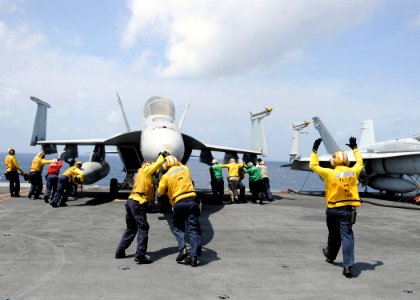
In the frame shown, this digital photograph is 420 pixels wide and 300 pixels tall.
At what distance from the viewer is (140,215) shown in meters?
5.98

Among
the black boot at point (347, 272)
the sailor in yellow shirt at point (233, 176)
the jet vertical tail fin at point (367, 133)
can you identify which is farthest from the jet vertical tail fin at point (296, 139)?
the black boot at point (347, 272)

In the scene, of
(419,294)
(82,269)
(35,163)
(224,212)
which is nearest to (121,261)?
(82,269)

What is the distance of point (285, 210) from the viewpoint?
1316cm

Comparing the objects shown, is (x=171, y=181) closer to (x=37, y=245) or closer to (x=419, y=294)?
(x=37, y=245)

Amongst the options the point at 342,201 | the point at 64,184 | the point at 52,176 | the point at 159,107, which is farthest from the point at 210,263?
the point at 52,176

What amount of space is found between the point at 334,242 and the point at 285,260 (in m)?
0.81

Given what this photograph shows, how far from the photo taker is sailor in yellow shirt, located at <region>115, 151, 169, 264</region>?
5.71m

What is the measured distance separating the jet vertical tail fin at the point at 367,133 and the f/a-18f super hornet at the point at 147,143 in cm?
1414

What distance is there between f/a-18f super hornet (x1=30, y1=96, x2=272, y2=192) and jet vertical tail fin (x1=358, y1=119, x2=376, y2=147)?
14145mm

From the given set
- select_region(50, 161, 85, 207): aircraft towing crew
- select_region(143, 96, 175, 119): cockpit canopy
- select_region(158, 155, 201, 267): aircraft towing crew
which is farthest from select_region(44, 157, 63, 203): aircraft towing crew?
select_region(158, 155, 201, 267): aircraft towing crew

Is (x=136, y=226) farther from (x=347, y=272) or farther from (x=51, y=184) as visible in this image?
(x=51, y=184)

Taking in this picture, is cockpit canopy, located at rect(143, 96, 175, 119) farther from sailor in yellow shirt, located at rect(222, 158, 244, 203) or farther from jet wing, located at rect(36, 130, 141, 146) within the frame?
sailor in yellow shirt, located at rect(222, 158, 244, 203)

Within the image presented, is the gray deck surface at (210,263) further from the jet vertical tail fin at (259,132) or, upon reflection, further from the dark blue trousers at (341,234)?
the jet vertical tail fin at (259,132)

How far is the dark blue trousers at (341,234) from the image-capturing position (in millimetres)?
5195
